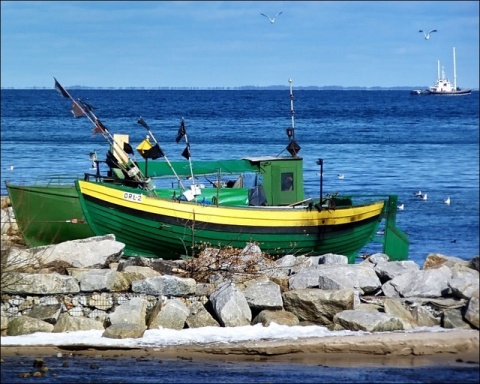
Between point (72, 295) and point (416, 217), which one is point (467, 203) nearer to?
point (416, 217)

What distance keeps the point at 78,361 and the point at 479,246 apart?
1170cm

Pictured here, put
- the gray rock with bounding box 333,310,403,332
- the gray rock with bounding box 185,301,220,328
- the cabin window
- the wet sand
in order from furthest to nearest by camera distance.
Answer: the cabin window < the gray rock with bounding box 185,301,220,328 < the gray rock with bounding box 333,310,403,332 < the wet sand

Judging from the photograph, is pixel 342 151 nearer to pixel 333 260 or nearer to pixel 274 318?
pixel 333 260

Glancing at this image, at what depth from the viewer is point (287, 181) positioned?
892 inches

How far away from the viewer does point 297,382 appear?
534 inches

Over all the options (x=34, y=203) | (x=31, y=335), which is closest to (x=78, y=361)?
(x=31, y=335)

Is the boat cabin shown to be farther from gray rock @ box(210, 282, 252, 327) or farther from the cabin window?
gray rock @ box(210, 282, 252, 327)

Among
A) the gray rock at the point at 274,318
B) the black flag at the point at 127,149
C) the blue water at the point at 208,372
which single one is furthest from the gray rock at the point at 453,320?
the black flag at the point at 127,149

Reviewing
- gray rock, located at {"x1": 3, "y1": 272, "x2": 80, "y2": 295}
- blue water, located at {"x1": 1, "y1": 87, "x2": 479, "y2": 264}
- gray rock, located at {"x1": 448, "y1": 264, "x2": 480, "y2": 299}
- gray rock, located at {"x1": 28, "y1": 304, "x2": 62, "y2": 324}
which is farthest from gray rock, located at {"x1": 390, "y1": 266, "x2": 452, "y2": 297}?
blue water, located at {"x1": 1, "y1": 87, "x2": 479, "y2": 264}

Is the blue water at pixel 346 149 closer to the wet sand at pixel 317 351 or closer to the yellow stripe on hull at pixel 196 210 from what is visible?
the yellow stripe on hull at pixel 196 210

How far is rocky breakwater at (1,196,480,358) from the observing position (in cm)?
1592

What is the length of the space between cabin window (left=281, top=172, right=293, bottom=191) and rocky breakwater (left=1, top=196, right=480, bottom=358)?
14.8 ft

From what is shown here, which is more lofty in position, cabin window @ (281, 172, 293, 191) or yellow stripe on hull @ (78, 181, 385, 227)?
cabin window @ (281, 172, 293, 191)

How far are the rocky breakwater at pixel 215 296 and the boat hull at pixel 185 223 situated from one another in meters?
2.33
